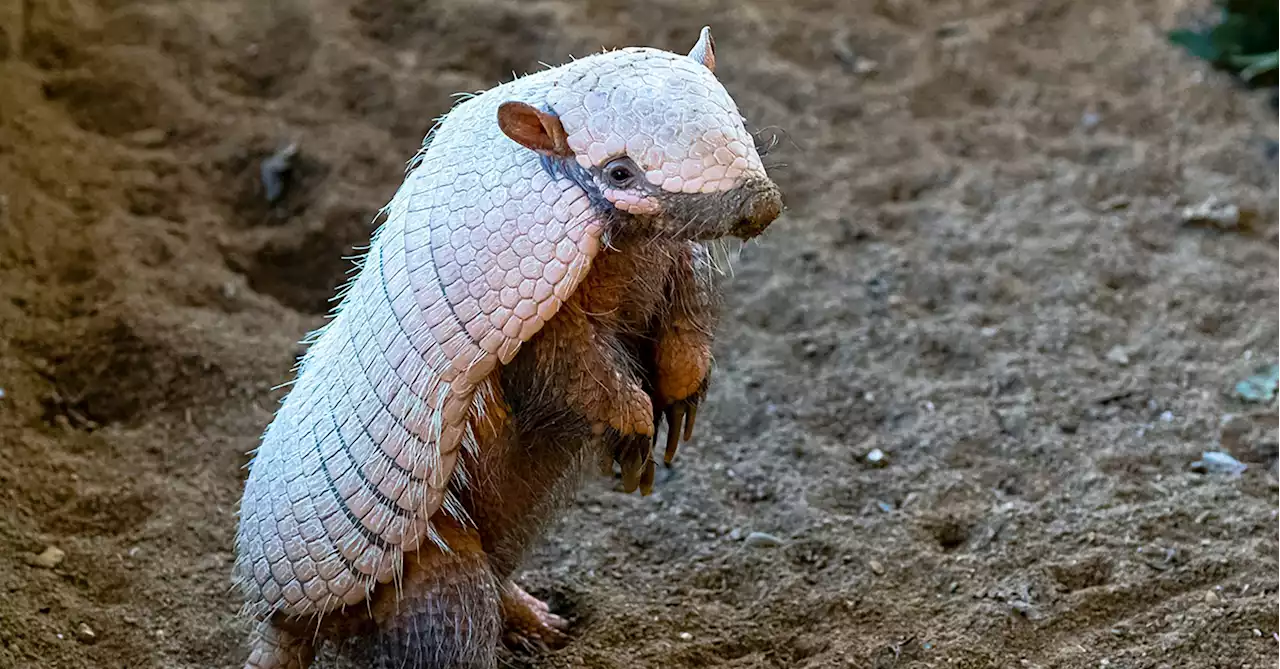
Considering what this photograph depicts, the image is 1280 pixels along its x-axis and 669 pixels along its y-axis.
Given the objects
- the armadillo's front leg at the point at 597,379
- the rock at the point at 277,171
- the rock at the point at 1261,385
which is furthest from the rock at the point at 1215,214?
the rock at the point at 277,171

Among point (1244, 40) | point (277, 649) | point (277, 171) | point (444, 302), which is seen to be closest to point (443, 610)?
point (277, 649)

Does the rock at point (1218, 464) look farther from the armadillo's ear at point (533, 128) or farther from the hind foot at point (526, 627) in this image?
the armadillo's ear at point (533, 128)

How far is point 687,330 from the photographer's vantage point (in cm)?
241

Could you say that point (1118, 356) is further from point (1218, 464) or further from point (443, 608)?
point (443, 608)

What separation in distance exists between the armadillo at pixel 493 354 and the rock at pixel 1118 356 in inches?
78.6

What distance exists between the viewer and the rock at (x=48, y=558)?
3098 millimetres

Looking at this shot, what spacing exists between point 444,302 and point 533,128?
341mm

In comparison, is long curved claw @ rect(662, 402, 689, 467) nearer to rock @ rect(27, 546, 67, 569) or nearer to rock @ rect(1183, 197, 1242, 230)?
rock @ rect(27, 546, 67, 569)

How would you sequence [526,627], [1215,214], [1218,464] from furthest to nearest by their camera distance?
[1215,214] < [1218,464] < [526,627]

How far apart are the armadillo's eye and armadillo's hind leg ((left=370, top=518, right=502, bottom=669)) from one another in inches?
32.4

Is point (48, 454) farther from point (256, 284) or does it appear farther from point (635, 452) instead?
point (635, 452)

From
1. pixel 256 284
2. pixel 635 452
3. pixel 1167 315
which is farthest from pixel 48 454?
pixel 1167 315

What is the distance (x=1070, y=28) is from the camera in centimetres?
556

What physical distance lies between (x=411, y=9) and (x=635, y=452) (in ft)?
11.7
